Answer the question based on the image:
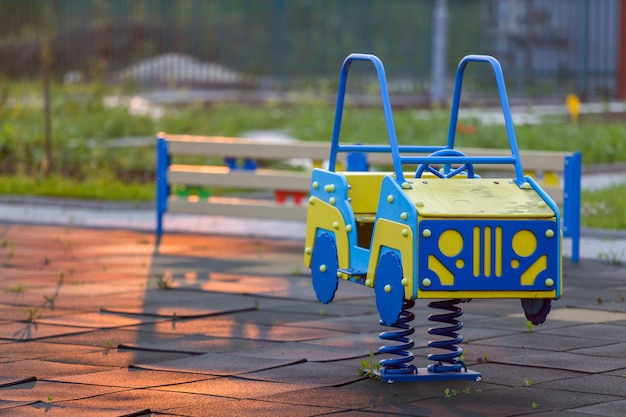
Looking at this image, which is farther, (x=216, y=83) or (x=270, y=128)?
(x=216, y=83)

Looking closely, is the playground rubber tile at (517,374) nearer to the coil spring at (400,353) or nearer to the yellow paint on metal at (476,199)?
the coil spring at (400,353)

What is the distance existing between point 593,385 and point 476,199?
3.78 ft

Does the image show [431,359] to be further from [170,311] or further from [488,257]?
[170,311]

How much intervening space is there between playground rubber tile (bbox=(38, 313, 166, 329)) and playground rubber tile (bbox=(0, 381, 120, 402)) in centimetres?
161

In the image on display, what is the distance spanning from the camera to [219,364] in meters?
6.96

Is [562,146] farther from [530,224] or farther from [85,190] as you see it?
[530,224]

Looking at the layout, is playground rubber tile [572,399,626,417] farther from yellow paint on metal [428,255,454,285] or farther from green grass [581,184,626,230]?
green grass [581,184,626,230]

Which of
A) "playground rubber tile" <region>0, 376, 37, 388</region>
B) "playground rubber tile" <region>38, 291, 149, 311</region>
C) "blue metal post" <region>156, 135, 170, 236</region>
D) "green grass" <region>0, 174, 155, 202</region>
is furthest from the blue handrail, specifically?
"green grass" <region>0, 174, 155, 202</region>

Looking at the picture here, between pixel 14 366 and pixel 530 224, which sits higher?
pixel 530 224

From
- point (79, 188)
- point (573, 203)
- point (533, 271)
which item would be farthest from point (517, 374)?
point (79, 188)

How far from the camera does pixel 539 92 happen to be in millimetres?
31344

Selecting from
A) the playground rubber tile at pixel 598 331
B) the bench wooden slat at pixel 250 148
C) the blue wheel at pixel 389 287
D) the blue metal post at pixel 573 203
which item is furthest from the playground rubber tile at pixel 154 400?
the bench wooden slat at pixel 250 148

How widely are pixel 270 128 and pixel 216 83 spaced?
10.4 m

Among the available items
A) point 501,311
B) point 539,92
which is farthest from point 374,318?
point 539,92
